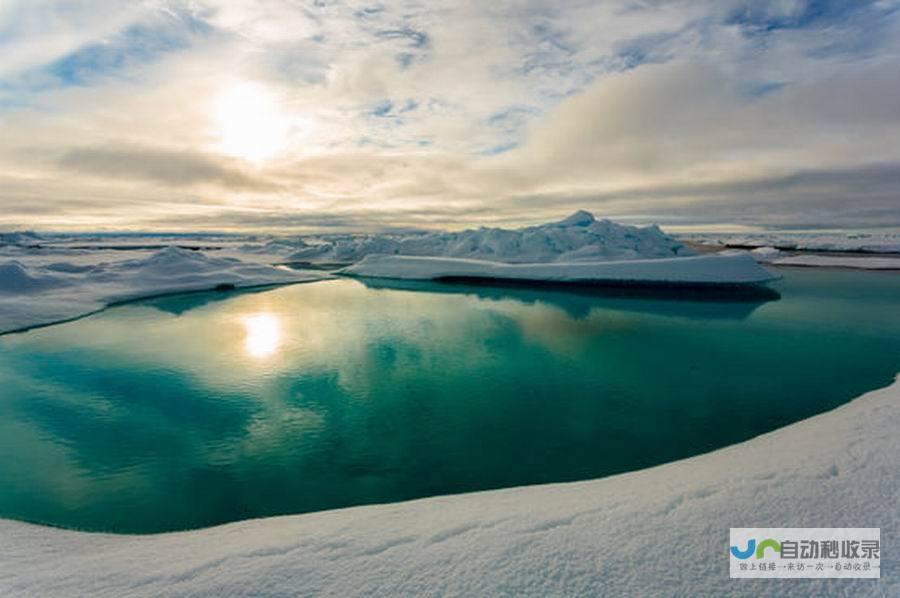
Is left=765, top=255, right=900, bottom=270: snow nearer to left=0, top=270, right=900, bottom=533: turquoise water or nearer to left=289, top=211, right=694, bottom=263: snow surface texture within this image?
left=289, top=211, right=694, bottom=263: snow surface texture

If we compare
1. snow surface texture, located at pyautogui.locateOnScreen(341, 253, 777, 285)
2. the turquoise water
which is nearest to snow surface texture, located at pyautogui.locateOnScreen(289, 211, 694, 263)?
snow surface texture, located at pyautogui.locateOnScreen(341, 253, 777, 285)

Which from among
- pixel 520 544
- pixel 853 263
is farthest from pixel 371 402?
pixel 853 263

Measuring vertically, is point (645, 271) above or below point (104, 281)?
above

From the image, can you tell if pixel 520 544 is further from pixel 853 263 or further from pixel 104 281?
pixel 853 263

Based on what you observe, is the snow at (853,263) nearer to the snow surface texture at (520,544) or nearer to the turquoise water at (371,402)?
the turquoise water at (371,402)

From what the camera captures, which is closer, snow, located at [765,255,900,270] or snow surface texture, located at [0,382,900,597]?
snow surface texture, located at [0,382,900,597]

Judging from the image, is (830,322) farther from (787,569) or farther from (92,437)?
(92,437)
